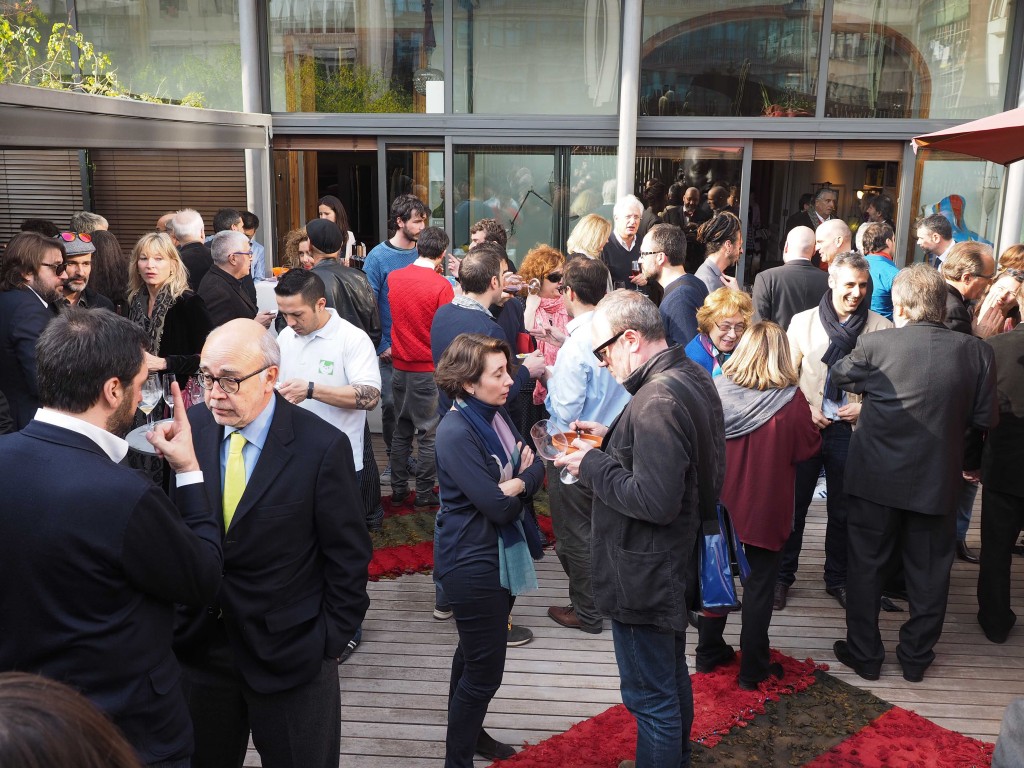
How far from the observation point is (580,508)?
4633mm

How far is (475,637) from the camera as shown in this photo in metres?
3.21

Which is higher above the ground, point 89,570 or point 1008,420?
point 89,570

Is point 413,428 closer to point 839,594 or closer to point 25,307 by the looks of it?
point 25,307

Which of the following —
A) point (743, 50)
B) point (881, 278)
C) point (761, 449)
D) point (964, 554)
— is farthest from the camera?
point (743, 50)

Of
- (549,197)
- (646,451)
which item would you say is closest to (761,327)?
(646,451)

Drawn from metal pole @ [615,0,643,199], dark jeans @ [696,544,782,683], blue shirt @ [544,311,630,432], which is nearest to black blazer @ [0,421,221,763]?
blue shirt @ [544,311,630,432]

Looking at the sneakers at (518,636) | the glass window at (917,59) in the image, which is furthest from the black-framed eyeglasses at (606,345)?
the glass window at (917,59)

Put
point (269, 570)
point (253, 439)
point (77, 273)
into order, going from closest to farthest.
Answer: point (269, 570) → point (253, 439) → point (77, 273)

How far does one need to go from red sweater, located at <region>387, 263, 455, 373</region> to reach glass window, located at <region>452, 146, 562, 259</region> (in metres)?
4.30

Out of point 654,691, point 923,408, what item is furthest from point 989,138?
point 654,691

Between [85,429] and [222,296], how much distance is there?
146 inches

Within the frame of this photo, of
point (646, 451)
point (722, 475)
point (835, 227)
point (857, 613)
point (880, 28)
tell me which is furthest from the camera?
point (880, 28)

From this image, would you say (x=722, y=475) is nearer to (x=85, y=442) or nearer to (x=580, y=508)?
(x=580, y=508)

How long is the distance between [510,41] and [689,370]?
26.4 ft
